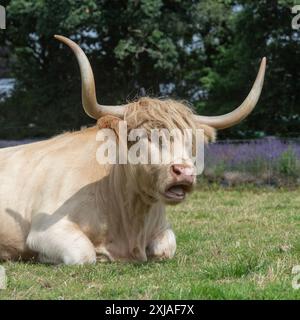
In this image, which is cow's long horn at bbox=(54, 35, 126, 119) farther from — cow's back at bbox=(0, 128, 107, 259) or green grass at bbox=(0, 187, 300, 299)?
green grass at bbox=(0, 187, 300, 299)

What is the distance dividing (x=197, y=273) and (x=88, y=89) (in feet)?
5.73

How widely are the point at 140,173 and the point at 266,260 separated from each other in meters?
1.21

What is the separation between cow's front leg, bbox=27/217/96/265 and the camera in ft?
18.6

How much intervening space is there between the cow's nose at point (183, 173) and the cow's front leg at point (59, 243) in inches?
40.7

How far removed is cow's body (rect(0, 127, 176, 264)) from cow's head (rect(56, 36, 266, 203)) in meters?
0.33

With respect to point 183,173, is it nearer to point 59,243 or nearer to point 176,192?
point 176,192

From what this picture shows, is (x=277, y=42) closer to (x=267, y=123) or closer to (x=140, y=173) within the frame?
(x=267, y=123)

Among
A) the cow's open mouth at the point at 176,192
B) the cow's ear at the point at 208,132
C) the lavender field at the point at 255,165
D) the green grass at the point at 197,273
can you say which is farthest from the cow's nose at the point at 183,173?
the lavender field at the point at 255,165

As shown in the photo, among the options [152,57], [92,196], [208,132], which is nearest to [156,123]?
[208,132]

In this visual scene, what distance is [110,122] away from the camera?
19.7 ft

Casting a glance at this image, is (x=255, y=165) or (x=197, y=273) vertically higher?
(x=197, y=273)

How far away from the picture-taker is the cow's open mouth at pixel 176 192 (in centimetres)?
536

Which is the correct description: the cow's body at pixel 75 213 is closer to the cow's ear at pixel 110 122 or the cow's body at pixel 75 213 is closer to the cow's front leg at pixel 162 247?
the cow's front leg at pixel 162 247

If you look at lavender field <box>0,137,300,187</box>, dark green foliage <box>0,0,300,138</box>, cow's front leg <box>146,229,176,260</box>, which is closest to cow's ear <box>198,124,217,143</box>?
cow's front leg <box>146,229,176,260</box>
